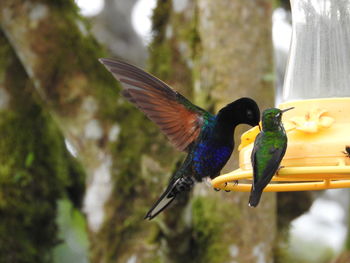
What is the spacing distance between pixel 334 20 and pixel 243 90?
1.60m

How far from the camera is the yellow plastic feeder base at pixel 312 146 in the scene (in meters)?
3.31

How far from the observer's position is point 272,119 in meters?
3.41

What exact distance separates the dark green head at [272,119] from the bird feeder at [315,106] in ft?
0.39

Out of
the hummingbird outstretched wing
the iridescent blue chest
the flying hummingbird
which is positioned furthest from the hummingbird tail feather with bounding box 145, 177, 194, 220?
the flying hummingbird

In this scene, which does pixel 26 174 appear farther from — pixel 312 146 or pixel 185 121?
pixel 312 146

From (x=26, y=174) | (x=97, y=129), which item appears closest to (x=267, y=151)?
(x=97, y=129)

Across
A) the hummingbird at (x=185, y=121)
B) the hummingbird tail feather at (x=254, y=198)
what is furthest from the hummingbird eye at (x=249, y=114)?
the hummingbird tail feather at (x=254, y=198)

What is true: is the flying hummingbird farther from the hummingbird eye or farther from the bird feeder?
the hummingbird eye

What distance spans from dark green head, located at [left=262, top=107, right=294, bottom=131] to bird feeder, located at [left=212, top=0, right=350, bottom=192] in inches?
4.7

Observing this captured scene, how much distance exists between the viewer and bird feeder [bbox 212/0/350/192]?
11.0 ft

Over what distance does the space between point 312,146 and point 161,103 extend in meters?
0.99

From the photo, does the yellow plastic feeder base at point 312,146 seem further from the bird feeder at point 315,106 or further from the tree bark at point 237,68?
the tree bark at point 237,68

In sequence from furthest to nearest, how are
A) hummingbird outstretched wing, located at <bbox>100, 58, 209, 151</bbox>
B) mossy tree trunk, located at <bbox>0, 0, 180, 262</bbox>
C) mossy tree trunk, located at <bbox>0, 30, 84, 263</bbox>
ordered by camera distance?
mossy tree trunk, located at <bbox>0, 30, 84, 263</bbox> < mossy tree trunk, located at <bbox>0, 0, 180, 262</bbox> < hummingbird outstretched wing, located at <bbox>100, 58, 209, 151</bbox>

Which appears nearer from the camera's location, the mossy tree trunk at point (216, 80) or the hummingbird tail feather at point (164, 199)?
the hummingbird tail feather at point (164, 199)
